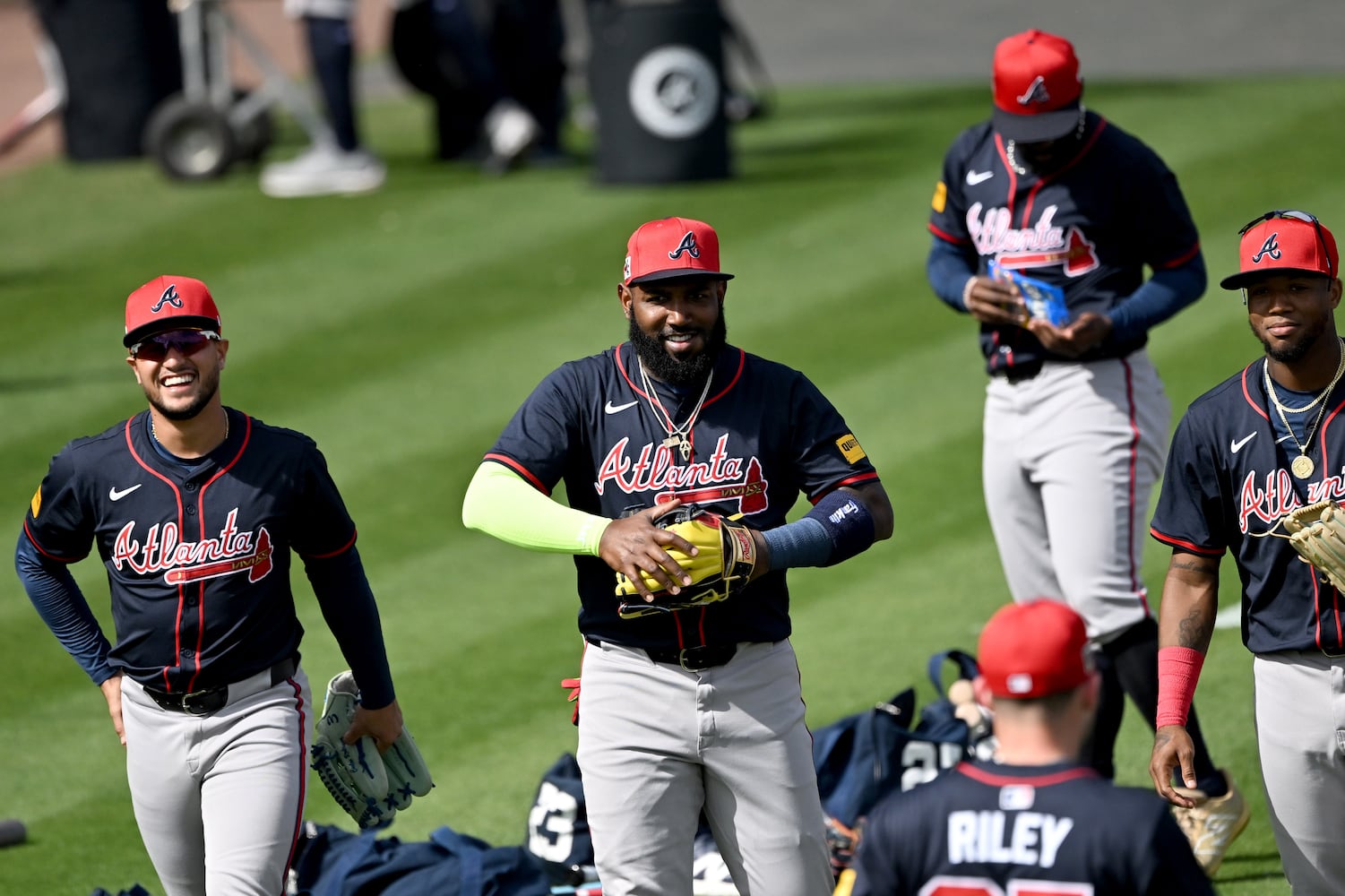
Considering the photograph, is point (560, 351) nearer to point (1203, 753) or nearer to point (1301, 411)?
point (1203, 753)

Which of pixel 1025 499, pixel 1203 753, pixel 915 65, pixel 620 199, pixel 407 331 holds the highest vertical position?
pixel 915 65

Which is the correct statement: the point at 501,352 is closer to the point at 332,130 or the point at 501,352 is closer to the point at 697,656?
the point at 332,130

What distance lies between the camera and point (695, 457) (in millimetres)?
4887

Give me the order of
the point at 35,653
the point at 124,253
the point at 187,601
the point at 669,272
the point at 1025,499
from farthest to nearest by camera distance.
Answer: the point at 124,253, the point at 35,653, the point at 1025,499, the point at 187,601, the point at 669,272

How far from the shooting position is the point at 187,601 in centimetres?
515

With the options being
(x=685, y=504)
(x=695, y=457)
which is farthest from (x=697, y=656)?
(x=695, y=457)

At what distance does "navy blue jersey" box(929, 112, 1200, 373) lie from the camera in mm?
6574

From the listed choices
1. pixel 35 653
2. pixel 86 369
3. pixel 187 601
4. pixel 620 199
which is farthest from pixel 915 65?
pixel 187 601

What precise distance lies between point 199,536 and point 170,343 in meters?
0.53

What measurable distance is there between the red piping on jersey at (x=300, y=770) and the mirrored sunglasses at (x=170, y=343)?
965 millimetres

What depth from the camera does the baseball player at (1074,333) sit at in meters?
6.42

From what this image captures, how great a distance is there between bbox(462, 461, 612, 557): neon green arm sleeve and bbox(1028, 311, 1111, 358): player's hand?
2.26 meters

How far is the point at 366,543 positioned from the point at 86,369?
3.41m

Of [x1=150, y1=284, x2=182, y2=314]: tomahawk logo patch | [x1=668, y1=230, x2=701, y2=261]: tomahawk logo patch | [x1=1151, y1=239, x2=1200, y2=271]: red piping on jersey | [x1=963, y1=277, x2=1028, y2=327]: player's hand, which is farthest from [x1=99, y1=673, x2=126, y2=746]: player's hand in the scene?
[x1=1151, y1=239, x2=1200, y2=271]: red piping on jersey
